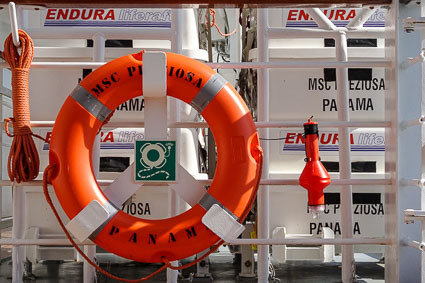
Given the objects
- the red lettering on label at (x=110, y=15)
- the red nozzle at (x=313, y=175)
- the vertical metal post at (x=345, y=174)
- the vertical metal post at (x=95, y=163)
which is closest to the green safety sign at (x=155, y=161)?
the vertical metal post at (x=95, y=163)

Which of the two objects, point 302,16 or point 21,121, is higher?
point 302,16

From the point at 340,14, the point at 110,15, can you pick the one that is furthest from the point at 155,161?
the point at 340,14

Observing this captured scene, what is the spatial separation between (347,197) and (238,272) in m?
0.98

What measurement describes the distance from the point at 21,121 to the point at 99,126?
256 millimetres

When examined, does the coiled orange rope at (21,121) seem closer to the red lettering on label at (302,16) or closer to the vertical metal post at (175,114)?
the vertical metal post at (175,114)

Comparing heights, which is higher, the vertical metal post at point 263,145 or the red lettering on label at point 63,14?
the red lettering on label at point 63,14

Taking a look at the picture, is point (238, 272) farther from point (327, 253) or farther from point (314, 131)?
point (314, 131)

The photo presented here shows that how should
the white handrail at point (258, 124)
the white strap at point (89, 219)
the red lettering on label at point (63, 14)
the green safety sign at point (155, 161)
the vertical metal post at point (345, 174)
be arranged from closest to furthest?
the white strap at point (89, 219) < the green safety sign at point (155, 161) < the white handrail at point (258, 124) < the vertical metal post at point (345, 174) < the red lettering on label at point (63, 14)

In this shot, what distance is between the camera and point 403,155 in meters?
1.84

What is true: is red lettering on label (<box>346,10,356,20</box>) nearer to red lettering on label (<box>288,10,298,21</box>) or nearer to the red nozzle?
red lettering on label (<box>288,10,298,21</box>)

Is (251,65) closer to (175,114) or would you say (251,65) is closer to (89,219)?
(175,114)

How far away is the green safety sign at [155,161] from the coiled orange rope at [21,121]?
0.34 metres

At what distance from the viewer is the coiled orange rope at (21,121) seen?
1787 mm

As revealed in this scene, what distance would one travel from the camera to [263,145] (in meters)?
2.12
